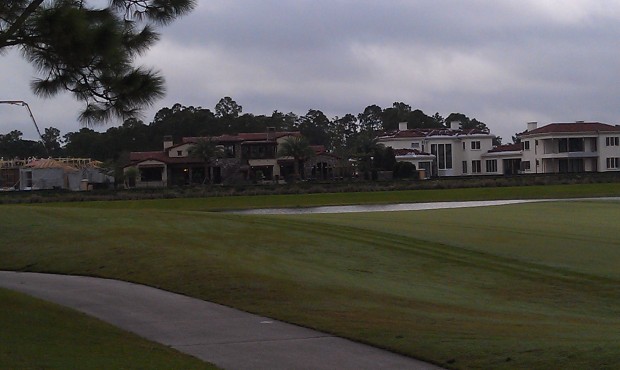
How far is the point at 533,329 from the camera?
12719 millimetres

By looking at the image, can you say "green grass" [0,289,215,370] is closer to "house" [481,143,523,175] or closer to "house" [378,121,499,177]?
"house" [378,121,499,177]

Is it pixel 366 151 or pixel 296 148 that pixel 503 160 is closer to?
pixel 366 151

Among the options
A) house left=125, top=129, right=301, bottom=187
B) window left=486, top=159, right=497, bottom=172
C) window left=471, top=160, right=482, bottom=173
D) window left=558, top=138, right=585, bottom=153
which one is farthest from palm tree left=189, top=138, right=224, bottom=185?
window left=558, top=138, right=585, bottom=153

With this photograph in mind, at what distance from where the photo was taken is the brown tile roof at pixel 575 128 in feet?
327

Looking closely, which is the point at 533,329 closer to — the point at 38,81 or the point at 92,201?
the point at 38,81

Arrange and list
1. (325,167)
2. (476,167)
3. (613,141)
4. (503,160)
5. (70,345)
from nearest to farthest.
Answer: (70,345) → (325,167) → (613,141) → (503,160) → (476,167)

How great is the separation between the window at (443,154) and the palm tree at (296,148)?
79.0 feet

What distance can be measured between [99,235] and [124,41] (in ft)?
37.6

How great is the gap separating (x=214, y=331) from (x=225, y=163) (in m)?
83.5

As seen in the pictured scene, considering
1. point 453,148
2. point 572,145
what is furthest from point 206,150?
point 572,145

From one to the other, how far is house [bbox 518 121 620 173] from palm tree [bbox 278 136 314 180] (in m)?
28.4

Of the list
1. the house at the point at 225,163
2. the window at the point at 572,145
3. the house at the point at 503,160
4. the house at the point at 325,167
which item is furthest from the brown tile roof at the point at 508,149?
the house at the point at 225,163

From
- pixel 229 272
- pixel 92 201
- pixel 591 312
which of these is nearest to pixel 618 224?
pixel 591 312

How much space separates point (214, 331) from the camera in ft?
40.2
